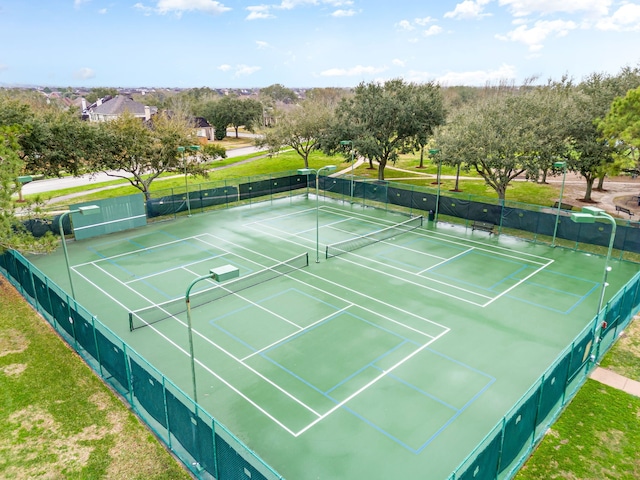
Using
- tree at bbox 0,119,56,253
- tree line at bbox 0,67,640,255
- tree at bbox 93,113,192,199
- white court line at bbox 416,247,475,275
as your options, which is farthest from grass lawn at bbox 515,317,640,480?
tree at bbox 93,113,192,199

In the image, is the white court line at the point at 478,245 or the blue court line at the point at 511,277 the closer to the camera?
the blue court line at the point at 511,277

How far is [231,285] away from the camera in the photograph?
2325 cm

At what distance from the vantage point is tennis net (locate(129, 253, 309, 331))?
19828 millimetres

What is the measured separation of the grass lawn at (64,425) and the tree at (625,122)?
3120 centimetres

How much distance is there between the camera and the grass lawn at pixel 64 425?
11938 mm

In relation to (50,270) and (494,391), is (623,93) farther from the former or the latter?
(50,270)

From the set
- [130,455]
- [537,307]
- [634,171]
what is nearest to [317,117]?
[634,171]

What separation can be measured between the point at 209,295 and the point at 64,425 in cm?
943

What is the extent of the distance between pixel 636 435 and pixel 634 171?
27.3m

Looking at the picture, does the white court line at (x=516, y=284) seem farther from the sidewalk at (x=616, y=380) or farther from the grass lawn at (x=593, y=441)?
the grass lawn at (x=593, y=441)

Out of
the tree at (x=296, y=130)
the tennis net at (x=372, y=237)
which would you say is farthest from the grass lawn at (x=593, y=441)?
the tree at (x=296, y=130)

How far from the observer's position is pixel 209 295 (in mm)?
22172

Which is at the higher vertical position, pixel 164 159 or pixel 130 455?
pixel 164 159

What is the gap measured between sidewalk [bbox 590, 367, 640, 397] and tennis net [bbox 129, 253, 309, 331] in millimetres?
14560
